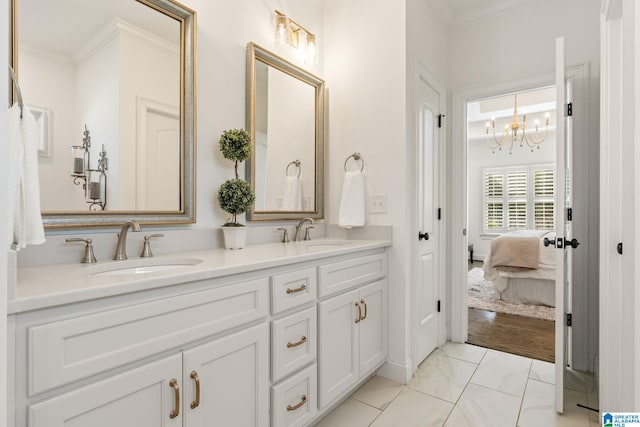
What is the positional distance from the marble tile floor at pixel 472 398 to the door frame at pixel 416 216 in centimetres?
24

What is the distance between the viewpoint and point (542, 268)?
3877 millimetres

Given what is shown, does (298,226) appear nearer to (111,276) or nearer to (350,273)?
(350,273)

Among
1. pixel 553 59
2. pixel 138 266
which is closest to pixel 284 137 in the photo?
pixel 138 266

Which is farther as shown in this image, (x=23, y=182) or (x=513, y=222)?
(x=513, y=222)

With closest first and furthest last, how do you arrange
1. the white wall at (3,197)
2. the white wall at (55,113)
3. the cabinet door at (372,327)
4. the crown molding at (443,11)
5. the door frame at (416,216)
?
the white wall at (3,197)
the white wall at (55,113)
the cabinet door at (372,327)
the door frame at (416,216)
the crown molding at (443,11)

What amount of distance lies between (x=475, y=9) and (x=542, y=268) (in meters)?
2.85

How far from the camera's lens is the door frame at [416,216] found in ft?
7.49

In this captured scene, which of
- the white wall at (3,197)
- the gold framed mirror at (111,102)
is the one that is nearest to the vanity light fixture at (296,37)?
the gold framed mirror at (111,102)

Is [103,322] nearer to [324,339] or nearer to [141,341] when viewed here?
[141,341]

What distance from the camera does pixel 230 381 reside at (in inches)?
48.4

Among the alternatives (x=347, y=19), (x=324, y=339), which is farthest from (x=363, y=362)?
(x=347, y=19)

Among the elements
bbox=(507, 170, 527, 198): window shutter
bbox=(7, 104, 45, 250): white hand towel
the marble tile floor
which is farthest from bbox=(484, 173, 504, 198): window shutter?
bbox=(7, 104, 45, 250): white hand towel

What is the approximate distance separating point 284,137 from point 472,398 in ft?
6.56

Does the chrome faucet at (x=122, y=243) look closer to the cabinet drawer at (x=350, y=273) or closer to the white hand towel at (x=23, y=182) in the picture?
the white hand towel at (x=23, y=182)
